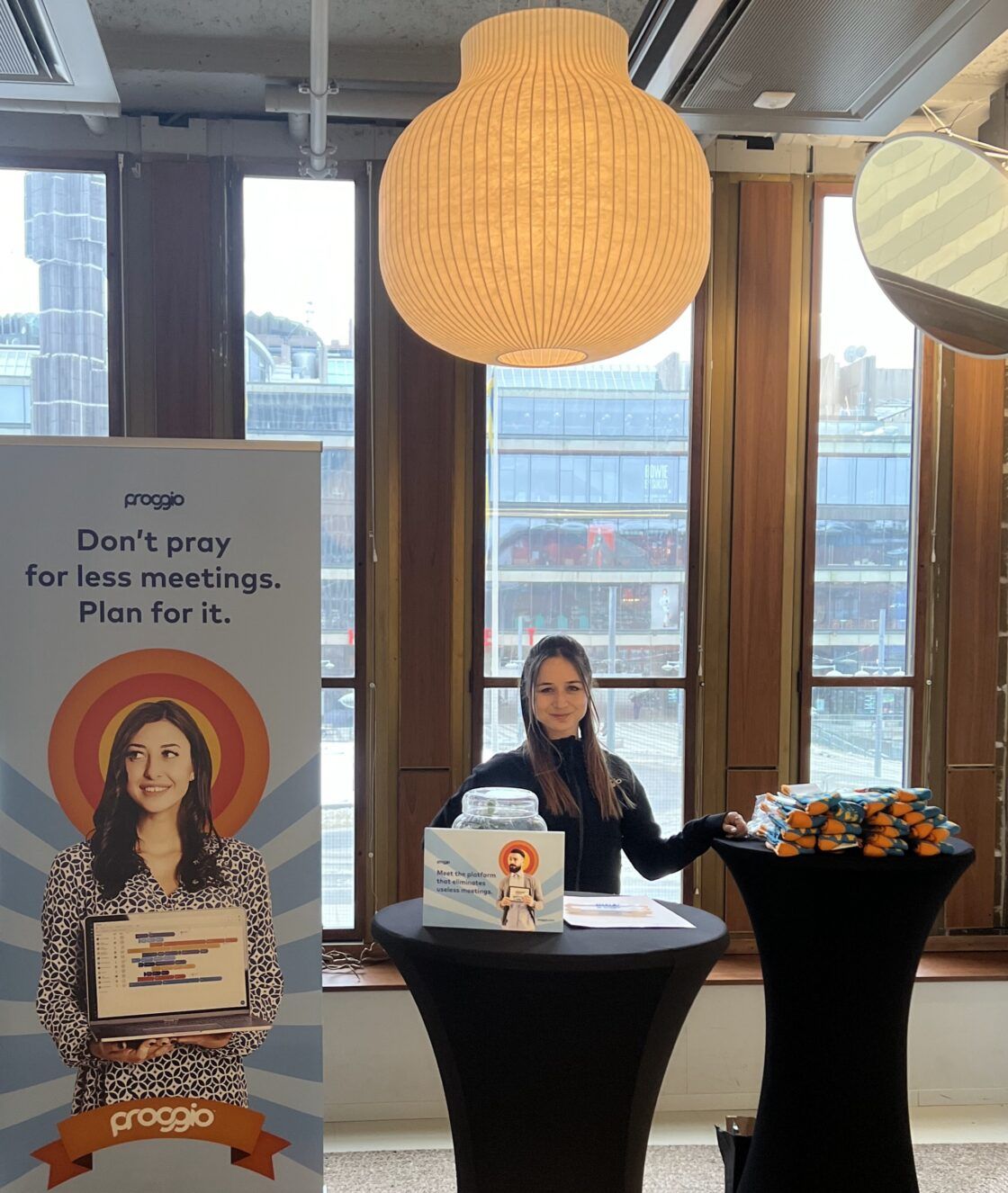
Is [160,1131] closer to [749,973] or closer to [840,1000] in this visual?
[840,1000]

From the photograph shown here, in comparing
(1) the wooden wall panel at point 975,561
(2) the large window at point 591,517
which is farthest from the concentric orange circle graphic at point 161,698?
(1) the wooden wall panel at point 975,561

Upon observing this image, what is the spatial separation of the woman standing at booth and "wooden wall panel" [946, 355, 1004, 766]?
1.77 metres

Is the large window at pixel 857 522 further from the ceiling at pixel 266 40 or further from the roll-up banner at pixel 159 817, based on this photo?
the roll-up banner at pixel 159 817

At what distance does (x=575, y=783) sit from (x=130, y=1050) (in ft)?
3.94

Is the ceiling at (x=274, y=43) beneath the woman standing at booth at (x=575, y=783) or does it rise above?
above

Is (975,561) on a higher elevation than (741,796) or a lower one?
higher

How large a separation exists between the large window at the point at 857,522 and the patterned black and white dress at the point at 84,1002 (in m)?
2.50

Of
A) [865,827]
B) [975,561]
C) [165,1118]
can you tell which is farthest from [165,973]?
[975,561]

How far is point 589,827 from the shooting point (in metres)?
2.77

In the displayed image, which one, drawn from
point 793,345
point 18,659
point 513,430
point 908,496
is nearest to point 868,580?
point 908,496

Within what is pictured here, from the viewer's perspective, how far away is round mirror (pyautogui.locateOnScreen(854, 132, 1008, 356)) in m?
2.71

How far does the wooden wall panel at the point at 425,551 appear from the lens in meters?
3.96

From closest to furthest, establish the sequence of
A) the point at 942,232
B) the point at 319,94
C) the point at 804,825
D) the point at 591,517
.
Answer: the point at 804,825
the point at 942,232
the point at 319,94
the point at 591,517

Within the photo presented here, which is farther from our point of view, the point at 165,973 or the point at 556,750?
the point at 556,750
